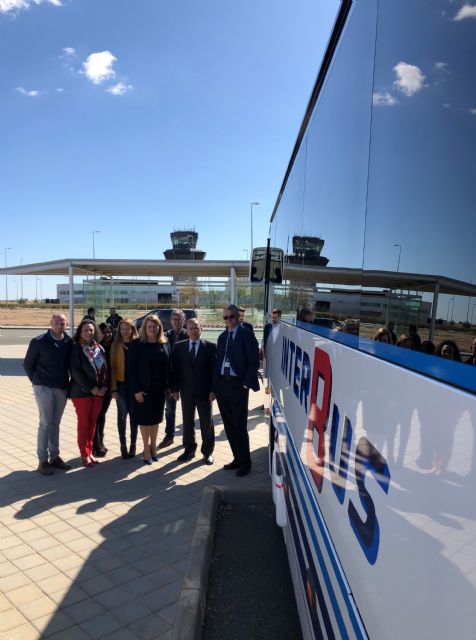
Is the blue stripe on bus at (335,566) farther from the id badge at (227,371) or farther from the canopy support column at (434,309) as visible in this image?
the id badge at (227,371)

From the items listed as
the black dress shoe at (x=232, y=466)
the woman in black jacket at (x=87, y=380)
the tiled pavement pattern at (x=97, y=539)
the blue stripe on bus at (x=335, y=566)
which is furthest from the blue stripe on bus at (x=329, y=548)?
the woman in black jacket at (x=87, y=380)

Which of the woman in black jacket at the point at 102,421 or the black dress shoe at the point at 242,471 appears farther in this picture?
the woman in black jacket at the point at 102,421

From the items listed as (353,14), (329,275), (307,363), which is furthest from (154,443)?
(353,14)

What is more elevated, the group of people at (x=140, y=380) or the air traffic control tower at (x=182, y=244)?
the air traffic control tower at (x=182, y=244)

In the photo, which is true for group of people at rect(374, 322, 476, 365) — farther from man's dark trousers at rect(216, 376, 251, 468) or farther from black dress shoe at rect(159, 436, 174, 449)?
black dress shoe at rect(159, 436, 174, 449)

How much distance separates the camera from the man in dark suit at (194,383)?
19.6 ft

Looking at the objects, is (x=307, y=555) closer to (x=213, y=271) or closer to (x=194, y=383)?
(x=194, y=383)

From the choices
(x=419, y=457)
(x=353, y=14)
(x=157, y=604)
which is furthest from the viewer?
(x=157, y=604)

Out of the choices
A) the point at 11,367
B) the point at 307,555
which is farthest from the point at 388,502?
the point at 11,367

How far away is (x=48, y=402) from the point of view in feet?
17.6

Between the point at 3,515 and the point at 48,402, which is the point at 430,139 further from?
the point at 48,402

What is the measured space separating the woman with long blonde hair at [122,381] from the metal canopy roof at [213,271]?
2.39 m

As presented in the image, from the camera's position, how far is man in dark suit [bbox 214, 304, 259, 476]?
5.58 meters

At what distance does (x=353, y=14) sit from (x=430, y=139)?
1149 millimetres
